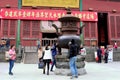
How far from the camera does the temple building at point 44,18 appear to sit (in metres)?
23.1

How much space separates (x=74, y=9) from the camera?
80.3 feet

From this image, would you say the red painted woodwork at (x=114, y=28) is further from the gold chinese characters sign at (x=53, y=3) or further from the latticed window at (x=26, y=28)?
the latticed window at (x=26, y=28)

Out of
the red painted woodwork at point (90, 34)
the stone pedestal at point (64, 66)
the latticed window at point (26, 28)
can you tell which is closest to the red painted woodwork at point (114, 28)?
the red painted woodwork at point (90, 34)

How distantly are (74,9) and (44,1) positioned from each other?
2916mm

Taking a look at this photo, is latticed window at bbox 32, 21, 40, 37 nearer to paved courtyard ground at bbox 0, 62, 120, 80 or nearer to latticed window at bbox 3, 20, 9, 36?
latticed window at bbox 3, 20, 9, 36

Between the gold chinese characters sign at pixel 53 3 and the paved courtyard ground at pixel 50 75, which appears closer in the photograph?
the paved courtyard ground at pixel 50 75

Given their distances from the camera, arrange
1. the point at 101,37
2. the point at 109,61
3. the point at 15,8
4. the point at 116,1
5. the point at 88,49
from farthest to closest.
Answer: the point at 101,37
the point at 116,1
the point at 15,8
the point at 88,49
the point at 109,61

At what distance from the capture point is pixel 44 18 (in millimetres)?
23672

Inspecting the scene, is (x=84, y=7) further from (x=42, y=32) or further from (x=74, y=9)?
(x=42, y=32)

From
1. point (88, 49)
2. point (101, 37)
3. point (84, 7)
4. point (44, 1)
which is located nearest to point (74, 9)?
point (84, 7)

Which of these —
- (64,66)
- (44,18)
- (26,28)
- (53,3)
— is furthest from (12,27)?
(64,66)

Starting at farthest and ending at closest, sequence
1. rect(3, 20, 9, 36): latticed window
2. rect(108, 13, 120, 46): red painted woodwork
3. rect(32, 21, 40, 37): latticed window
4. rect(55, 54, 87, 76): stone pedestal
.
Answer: rect(108, 13, 120, 46): red painted woodwork, rect(32, 21, 40, 37): latticed window, rect(3, 20, 9, 36): latticed window, rect(55, 54, 87, 76): stone pedestal

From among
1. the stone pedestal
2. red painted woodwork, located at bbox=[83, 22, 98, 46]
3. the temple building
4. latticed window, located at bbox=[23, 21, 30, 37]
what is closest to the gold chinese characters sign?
the temple building

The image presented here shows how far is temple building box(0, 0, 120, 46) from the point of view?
2308 centimetres
